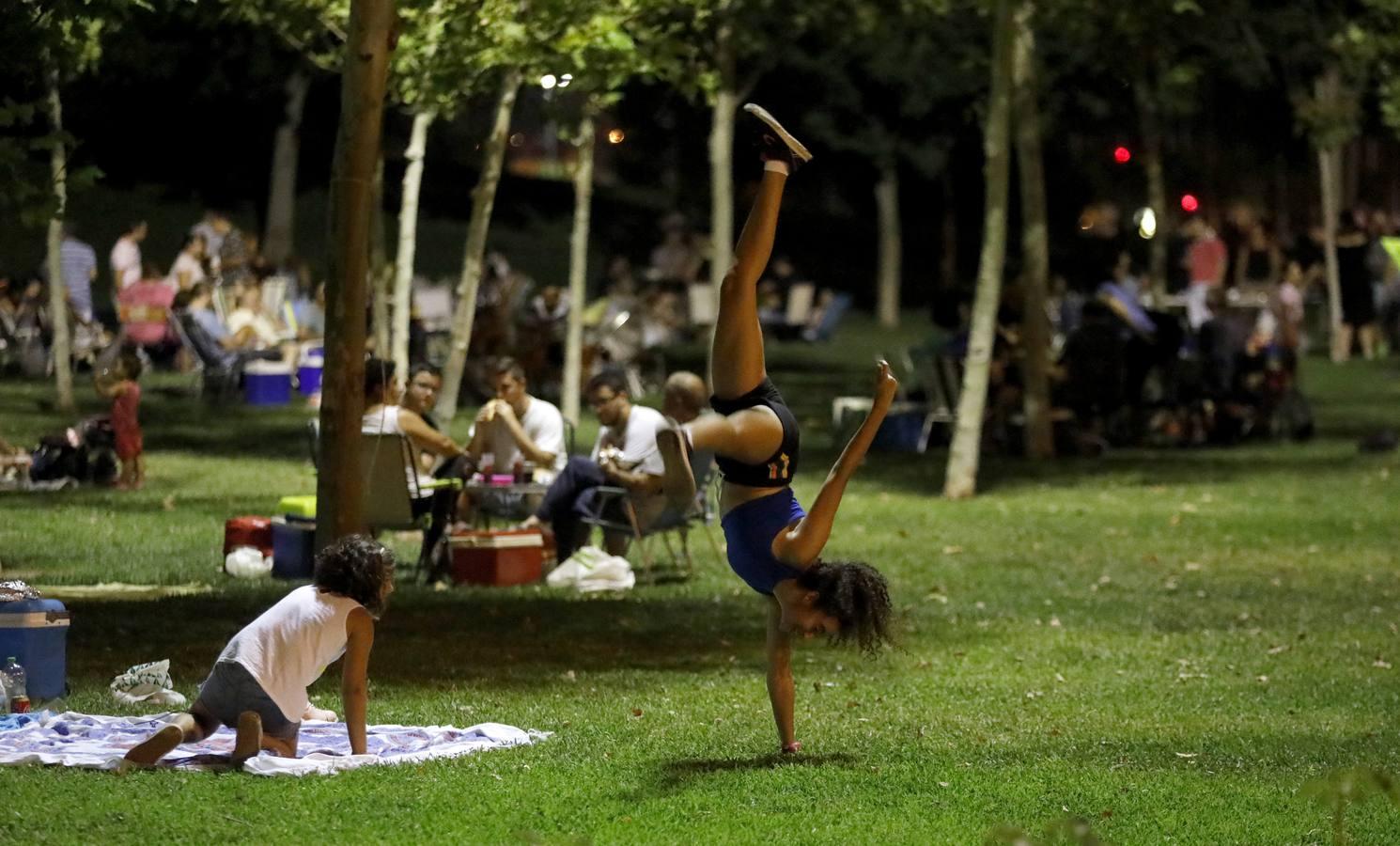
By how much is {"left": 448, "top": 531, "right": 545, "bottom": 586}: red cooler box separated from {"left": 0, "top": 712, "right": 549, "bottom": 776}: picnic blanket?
192 inches

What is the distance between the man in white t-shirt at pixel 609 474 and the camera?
48.4 ft

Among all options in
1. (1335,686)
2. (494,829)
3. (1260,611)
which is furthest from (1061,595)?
(494,829)

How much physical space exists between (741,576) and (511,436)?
7.11m

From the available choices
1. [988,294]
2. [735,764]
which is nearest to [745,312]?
[735,764]

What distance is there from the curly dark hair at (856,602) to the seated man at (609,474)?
613cm

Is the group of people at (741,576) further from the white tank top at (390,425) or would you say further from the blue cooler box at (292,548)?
the white tank top at (390,425)

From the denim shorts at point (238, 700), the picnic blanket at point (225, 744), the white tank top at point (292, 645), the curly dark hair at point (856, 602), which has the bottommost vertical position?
the picnic blanket at point (225, 744)

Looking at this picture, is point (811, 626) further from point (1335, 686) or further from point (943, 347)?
point (943, 347)

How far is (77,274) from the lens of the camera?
28906 millimetres

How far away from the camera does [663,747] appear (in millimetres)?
9305

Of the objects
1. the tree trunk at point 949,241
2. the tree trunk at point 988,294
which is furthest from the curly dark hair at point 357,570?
the tree trunk at point 949,241

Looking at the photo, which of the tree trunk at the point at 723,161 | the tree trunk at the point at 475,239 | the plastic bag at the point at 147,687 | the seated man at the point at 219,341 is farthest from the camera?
the seated man at the point at 219,341

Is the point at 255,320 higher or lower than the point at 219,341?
higher

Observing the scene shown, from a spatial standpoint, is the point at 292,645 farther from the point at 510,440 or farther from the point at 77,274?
the point at 77,274
